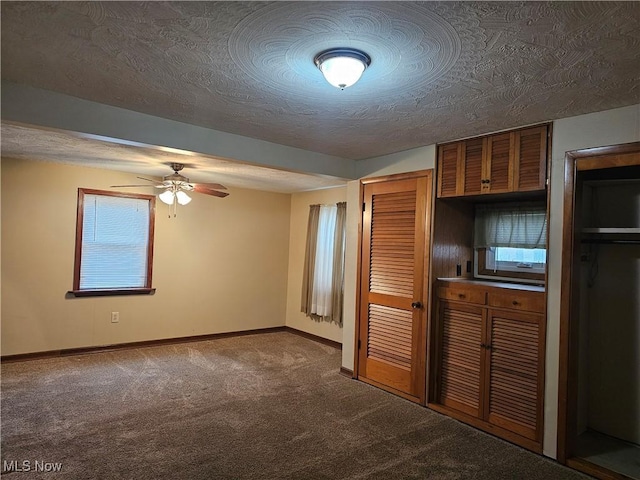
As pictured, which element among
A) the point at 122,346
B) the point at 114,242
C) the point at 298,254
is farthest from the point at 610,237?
the point at 122,346

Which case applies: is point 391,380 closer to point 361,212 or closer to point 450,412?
point 450,412

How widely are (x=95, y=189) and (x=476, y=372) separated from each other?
474 centimetres

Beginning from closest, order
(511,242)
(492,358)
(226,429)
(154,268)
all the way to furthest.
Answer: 1. (226,429)
2. (492,358)
3. (511,242)
4. (154,268)

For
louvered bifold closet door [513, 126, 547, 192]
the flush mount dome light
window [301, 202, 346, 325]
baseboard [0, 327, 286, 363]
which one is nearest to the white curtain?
window [301, 202, 346, 325]

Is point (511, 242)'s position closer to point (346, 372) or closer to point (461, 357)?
point (461, 357)

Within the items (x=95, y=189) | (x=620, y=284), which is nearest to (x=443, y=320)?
(x=620, y=284)

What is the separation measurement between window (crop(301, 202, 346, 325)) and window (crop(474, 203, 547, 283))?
81.3 inches

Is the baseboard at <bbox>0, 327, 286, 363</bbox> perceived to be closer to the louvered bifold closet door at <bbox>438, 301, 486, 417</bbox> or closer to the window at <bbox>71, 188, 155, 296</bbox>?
the window at <bbox>71, 188, 155, 296</bbox>

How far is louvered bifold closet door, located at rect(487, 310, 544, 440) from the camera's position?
114 inches

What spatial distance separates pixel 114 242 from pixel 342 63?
4.38 m

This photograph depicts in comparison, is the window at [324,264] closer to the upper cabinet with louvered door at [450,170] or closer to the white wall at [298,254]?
the white wall at [298,254]

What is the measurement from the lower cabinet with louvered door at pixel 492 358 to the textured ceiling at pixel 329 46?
1.35 m

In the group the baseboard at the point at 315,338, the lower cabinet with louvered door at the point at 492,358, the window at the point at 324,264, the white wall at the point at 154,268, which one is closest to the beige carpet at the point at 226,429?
the lower cabinet with louvered door at the point at 492,358

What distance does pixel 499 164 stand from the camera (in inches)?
124
